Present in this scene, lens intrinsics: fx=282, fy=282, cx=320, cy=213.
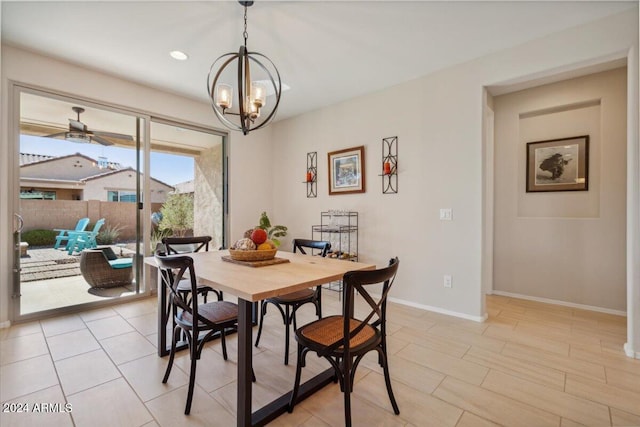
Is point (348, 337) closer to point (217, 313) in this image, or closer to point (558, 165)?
point (217, 313)

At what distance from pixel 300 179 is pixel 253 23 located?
8.04 feet

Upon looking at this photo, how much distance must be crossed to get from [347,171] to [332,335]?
8.84ft

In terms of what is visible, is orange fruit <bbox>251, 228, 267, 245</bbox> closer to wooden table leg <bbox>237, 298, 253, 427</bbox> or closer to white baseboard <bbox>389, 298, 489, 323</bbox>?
wooden table leg <bbox>237, 298, 253, 427</bbox>

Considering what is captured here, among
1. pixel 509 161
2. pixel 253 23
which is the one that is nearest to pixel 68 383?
pixel 253 23

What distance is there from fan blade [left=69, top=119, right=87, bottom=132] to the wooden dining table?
2156mm

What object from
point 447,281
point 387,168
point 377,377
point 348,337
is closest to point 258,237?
point 348,337

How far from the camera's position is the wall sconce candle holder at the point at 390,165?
345 centimetres

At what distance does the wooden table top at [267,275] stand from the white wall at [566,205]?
275 cm

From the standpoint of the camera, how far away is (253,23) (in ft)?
7.55

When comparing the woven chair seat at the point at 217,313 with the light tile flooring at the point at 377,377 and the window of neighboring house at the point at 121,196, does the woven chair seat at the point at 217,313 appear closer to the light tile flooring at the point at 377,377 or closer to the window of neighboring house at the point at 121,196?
the light tile flooring at the point at 377,377

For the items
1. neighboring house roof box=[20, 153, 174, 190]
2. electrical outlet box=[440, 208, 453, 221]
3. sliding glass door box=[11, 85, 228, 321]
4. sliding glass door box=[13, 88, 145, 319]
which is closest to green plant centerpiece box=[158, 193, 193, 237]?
sliding glass door box=[11, 85, 228, 321]

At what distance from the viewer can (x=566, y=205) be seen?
328 cm

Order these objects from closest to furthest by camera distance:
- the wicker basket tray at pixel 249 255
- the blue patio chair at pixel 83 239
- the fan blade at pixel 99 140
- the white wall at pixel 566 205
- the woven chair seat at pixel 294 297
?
1. the wicker basket tray at pixel 249 255
2. the woven chair seat at pixel 294 297
3. the white wall at pixel 566 205
4. the blue patio chair at pixel 83 239
5. the fan blade at pixel 99 140

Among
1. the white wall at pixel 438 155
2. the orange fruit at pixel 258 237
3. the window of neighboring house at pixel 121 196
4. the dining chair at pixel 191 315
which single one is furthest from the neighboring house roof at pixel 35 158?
the white wall at pixel 438 155
